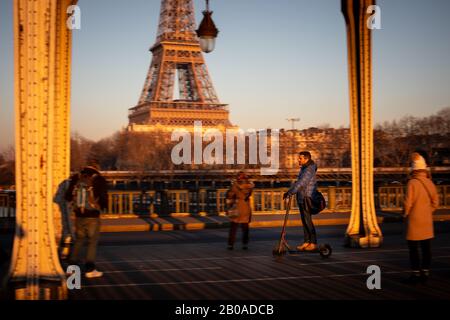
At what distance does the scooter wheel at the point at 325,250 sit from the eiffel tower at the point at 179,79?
109268 millimetres

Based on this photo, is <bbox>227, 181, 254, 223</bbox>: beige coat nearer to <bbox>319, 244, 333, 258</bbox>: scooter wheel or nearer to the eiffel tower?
<bbox>319, 244, 333, 258</bbox>: scooter wheel

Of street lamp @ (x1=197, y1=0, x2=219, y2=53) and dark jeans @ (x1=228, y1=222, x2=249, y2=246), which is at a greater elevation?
street lamp @ (x1=197, y1=0, x2=219, y2=53)

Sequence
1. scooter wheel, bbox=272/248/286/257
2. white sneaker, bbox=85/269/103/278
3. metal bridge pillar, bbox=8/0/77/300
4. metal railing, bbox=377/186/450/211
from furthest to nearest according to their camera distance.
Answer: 1. metal railing, bbox=377/186/450/211
2. scooter wheel, bbox=272/248/286/257
3. white sneaker, bbox=85/269/103/278
4. metal bridge pillar, bbox=8/0/77/300

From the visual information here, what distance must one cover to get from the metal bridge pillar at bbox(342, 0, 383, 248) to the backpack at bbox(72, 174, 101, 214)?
17.7 ft

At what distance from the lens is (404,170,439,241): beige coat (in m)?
9.65

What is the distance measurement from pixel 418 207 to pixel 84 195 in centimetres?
484

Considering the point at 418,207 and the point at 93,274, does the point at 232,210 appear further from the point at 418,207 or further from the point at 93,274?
the point at 418,207

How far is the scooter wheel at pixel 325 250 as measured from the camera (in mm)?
12168

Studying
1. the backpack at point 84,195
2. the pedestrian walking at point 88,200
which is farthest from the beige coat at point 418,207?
the backpack at point 84,195

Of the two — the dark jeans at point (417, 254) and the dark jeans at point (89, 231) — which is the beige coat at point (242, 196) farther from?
the dark jeans at point (417, 254)

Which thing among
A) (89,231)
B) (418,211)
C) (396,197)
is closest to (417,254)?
(418,211)

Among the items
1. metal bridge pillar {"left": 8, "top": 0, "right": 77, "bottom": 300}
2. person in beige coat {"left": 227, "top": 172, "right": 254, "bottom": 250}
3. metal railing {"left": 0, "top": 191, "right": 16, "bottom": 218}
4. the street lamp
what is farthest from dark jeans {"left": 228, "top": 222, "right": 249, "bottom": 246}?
metal railing {"left": 0, "top": 191, "right": 16, "bottom": 218}

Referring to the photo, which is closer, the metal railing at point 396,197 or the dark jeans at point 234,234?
the dark jeans at point 234,234
